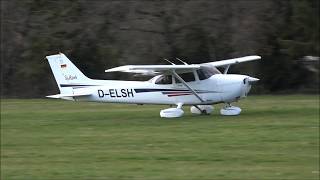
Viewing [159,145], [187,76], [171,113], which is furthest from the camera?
[187,76]

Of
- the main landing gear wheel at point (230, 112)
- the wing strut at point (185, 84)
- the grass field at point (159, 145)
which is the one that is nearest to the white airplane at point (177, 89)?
the wing strut at point (185, 84)

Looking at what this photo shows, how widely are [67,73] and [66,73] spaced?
0.13 feet

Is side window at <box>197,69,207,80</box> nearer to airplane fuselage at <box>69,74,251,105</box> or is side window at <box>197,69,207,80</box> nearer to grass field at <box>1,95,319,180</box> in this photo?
airplane fuselage at <box>69,74,251,105</box>

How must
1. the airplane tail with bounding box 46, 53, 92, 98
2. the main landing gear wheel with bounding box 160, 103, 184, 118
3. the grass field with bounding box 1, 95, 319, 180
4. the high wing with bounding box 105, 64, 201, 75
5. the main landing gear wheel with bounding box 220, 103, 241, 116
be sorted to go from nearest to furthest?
the grass field with bounding box 1, 95, 319, 180 < the main landing gear wheel with bounding box 160, 103, 184, 118 < the high wing with bounding box 105, 64, 201, 75 < the main landing gear wheel with bounding box 220, 103, 241, 116 < the airplane tail with bounding box 46, 53, 92, 98

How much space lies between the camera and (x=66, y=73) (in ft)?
81.7

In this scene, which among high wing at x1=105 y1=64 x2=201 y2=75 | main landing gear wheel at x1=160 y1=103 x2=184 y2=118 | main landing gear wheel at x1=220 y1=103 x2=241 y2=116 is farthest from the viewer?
main landing gear wheel at x1=220 y1=103 x2=241 y2=116

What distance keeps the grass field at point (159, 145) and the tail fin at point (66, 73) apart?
1.03 m

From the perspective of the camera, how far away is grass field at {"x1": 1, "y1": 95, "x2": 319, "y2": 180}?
11234 mm

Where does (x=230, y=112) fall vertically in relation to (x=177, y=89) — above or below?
below

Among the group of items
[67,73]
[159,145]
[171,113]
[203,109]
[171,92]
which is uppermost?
[67,73]

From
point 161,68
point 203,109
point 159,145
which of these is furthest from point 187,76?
point 159,145

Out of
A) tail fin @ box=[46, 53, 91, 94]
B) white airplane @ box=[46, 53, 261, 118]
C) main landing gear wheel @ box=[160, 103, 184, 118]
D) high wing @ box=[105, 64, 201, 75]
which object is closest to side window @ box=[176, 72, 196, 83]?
white airplane @ box=[46, 53, 261, 118]

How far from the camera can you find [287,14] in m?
32.6

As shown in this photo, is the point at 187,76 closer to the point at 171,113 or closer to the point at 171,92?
the point at 171,92
